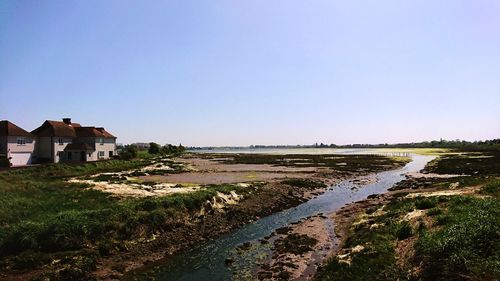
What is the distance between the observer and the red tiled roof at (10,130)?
182 feet

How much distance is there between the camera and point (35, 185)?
109ft

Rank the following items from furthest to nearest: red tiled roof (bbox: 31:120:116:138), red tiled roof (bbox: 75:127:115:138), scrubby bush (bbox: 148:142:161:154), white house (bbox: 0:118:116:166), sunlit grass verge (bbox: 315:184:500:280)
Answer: scrubby bush (bbox: 148:142:161:154) → red tiled roof (bbox: 75:127:115:138) → red tiled roof (bbox: 31:120:116:138) → white house (bbox: 0:118:116:166) → sunlit grass verge (bbox: 315:184:500:280)

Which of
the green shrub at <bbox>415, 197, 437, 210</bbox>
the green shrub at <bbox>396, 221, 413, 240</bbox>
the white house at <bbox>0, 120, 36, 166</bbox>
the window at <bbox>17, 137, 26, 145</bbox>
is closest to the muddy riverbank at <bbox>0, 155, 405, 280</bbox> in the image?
the green shrub at <bbox>396, 221, 413, 240</bbox>

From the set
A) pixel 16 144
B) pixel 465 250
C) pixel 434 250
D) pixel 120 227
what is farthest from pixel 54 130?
pixel 465 250

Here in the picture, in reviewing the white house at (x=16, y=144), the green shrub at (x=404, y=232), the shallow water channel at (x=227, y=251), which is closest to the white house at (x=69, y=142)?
the white house at (x=16, y=144)

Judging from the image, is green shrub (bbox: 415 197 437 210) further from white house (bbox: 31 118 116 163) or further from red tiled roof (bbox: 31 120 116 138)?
red tiled roof (bbox: 31 120 116 138)

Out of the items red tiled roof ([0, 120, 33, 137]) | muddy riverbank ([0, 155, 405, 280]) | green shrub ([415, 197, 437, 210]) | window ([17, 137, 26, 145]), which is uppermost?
red tiled roof ([0, 120, 33, 137])

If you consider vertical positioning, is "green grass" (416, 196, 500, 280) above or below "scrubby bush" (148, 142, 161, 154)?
below

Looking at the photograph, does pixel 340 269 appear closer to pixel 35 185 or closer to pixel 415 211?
pixel 415 211

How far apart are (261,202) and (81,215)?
16648mm

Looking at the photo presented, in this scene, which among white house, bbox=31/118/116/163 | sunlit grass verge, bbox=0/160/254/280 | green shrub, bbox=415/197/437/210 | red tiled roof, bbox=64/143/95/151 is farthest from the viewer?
red tiled roof, bbox=64/143/95/151

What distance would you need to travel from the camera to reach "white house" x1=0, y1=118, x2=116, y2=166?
5694 cm

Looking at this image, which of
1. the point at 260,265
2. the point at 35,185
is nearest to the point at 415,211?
the point at 260,265

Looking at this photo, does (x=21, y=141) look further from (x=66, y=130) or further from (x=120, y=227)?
(x=120, y=227)
